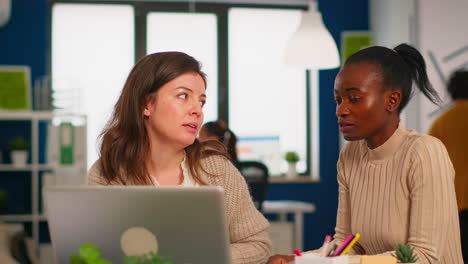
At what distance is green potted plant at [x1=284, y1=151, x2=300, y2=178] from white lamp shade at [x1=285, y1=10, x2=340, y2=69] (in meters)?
2.05

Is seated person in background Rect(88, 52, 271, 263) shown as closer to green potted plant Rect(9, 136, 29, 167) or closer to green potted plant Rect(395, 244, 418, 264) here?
green potted plant Rect(395, 244, 418, 264)

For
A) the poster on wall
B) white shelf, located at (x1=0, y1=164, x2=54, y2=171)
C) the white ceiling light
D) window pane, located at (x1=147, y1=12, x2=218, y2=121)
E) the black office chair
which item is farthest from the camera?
window pane, located at (x1=147, y1=12, x2=218, y2=121)

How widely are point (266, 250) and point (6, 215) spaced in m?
4.03

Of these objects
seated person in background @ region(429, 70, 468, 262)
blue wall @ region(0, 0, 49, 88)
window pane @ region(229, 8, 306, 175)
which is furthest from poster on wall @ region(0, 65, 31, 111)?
seated person in background @ region(429, 70, 468, 262)

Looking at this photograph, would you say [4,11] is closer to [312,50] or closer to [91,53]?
[91,53]

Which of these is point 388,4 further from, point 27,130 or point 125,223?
point 125,223

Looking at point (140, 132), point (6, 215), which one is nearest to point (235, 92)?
point (6, 215)

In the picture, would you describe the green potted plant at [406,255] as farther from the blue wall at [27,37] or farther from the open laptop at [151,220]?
the blue wall at [27,37]

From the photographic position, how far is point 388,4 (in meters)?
5.57

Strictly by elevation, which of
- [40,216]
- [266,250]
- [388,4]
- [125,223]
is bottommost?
[40,216]

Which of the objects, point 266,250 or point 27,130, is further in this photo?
point 27,130

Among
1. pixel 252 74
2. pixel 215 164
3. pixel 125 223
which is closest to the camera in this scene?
pixel 125 223

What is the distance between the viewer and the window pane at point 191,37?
230 inches

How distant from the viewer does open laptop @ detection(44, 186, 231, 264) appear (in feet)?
3.42
